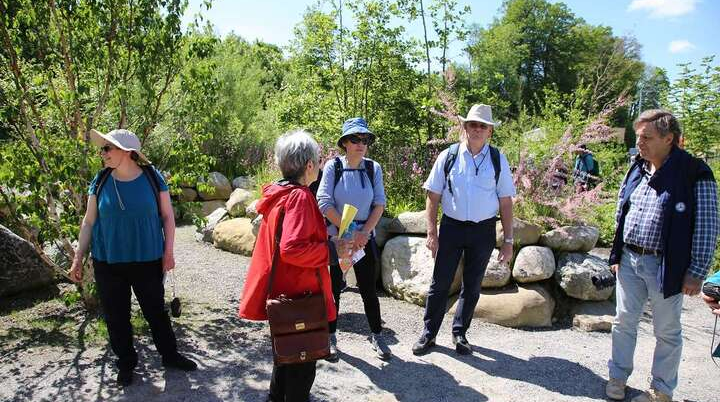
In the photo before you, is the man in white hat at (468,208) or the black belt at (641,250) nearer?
the black belt at (641,250)

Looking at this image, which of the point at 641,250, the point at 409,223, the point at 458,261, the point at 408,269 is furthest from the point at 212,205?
the point at 641,250

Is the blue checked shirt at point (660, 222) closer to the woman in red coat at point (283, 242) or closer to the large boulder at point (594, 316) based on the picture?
the large boulder at point (594, 316)

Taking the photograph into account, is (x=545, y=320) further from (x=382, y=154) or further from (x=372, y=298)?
(x=382, y=154)

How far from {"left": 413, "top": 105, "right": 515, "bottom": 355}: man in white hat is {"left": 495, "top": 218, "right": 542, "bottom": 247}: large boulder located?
4.13 ft

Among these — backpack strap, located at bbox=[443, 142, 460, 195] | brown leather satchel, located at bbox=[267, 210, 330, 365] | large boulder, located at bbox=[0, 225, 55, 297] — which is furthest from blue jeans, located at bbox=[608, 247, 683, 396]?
large boulder, located at bbox=[0, 225, 55, 297]

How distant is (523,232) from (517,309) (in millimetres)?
842

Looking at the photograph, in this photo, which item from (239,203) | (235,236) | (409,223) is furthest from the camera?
(239,203)

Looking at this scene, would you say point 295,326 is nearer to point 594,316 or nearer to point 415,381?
point 415,381

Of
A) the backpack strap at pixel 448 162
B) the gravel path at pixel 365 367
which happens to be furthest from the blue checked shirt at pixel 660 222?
the backpack strap at pixel 448 162

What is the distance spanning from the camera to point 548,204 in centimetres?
533

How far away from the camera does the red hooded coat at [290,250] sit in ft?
8.02

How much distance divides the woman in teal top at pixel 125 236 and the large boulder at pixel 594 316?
3807 millimetres

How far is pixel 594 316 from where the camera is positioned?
4.91 m

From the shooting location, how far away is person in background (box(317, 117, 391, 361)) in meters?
3.79
